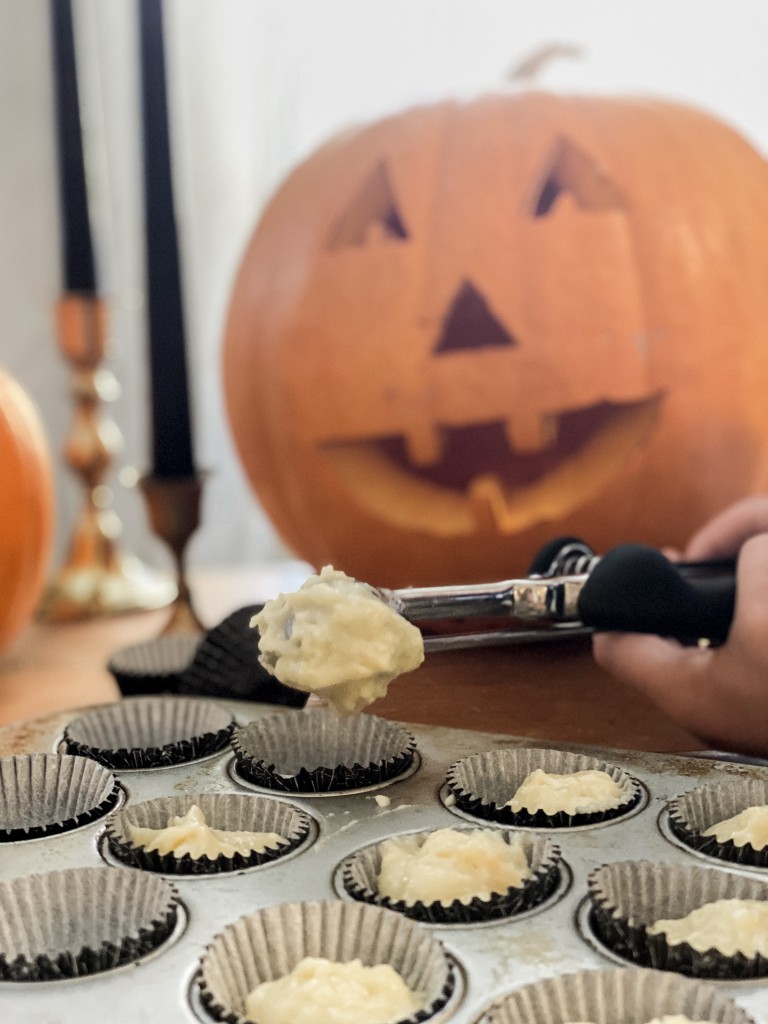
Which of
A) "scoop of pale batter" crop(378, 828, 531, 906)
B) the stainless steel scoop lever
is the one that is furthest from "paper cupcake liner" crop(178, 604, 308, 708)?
"scoop of pale batter" crop(378, 828, 531, 906)

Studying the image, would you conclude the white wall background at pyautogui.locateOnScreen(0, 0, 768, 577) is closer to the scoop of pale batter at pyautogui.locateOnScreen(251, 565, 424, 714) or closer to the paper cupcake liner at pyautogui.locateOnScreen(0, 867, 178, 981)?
the scoop of pale batter at pyautogui.locateOnScreen(251, 565, 424, 714)

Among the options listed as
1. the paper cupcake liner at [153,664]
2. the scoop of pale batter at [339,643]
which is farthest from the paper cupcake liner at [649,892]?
the paper cupcake liner at [153,664]

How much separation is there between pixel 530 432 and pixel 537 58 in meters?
0.47

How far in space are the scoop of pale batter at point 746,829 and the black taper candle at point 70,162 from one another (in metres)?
0.93

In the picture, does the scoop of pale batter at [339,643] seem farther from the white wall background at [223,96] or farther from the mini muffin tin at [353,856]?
the white wall background at [223,96]

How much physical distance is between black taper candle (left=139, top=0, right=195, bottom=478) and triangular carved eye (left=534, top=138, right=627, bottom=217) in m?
0.37

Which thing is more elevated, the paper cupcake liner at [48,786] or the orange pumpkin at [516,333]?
the orange pumpkin at [516,333]

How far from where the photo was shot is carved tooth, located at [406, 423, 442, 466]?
3.59 ft

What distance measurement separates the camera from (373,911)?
522mm

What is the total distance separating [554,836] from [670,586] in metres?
0.20

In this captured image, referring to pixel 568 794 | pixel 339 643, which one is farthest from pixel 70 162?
pixel 568 794

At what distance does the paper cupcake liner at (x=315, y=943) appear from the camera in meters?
0.50

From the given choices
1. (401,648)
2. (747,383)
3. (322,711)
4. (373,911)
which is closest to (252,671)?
(322,711)

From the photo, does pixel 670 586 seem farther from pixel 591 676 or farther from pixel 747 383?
pixel 747 383
